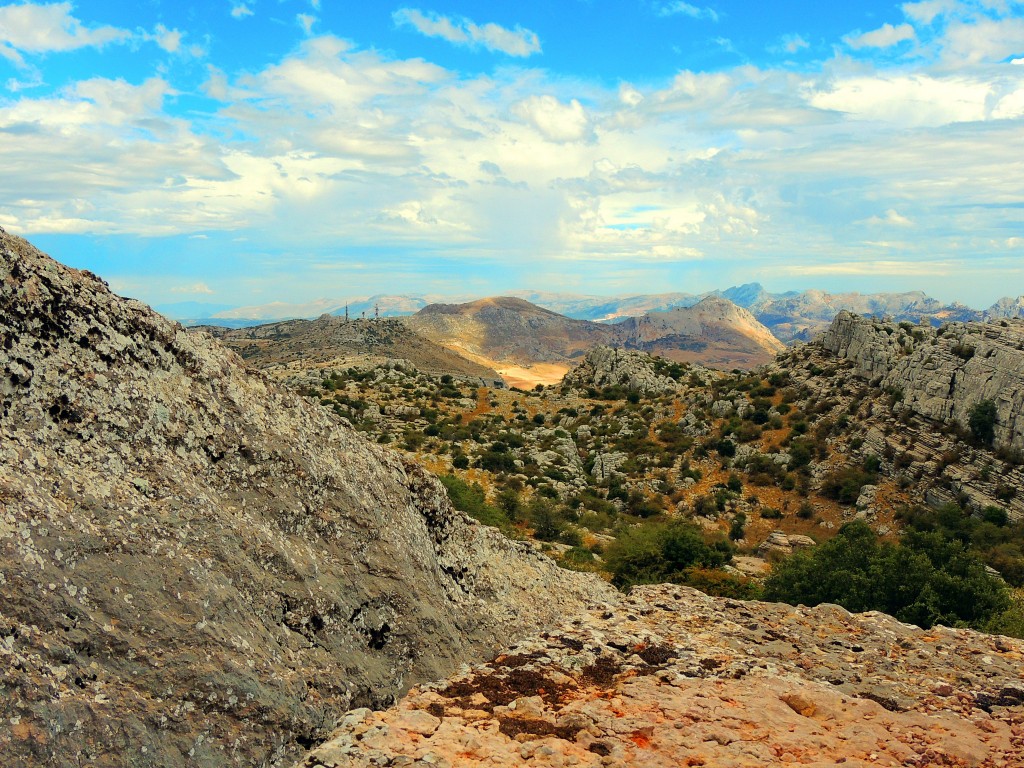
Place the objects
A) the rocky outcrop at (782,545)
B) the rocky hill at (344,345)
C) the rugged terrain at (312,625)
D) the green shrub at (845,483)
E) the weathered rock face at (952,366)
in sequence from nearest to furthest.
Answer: the rugged terrain at (312,625) → the rocky outcrop at (782,545) → the weathered rock face at (952,366) → the green shrub at (845,483) → the rocky hill at (344,345)

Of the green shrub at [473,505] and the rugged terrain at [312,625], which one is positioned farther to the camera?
the green shrub at [473,505]

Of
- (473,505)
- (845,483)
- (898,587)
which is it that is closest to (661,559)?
(898,587)

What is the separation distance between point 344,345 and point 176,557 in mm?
118695

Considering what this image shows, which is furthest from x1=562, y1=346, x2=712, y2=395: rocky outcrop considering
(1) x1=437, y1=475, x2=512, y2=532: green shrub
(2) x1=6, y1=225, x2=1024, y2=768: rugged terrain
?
(2) x1=6, y1=225, x2=1024, y2=768: rugged terrain

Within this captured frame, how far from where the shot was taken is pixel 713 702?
6.67 metres

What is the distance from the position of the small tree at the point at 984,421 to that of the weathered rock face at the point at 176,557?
135 ft

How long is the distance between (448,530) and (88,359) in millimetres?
5090

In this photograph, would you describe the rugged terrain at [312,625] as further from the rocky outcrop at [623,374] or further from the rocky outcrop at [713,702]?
the rocky outcrop at [623,374]

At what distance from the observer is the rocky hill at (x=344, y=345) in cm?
10856

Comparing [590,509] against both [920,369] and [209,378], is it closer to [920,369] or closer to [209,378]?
[920,369]

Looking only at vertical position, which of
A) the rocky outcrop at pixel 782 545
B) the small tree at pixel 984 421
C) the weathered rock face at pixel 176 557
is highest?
the weathered rock face at pixel 176 557

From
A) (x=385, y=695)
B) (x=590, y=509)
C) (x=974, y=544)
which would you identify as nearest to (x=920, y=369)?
(x=974, y=544)

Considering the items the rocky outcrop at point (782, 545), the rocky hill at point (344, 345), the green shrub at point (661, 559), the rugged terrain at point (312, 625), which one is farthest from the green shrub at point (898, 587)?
the rocky hill at point (344, 345)

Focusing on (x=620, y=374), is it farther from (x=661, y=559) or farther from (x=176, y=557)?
(x=176, y=557)
